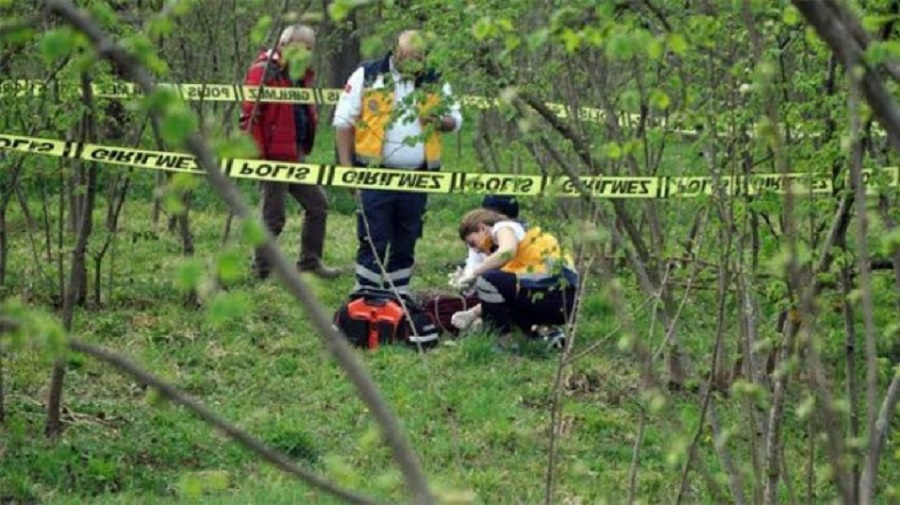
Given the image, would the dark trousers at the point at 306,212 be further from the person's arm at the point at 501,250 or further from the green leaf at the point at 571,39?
the green leaf at the point at 571,39

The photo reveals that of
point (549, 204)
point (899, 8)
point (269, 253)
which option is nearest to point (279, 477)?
point (549, 204)

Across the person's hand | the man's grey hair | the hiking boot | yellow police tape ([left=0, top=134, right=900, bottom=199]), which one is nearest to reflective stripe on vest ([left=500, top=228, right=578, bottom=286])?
yellow police tape ([left=0, top=134, right=900, bottom=199])

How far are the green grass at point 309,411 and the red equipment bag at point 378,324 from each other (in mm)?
110

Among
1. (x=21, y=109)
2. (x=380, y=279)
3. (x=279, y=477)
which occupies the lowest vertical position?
(x=279, y=477)

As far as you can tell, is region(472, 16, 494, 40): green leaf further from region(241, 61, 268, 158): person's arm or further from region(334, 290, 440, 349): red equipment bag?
region(241, 61, 268, 158): person's arm

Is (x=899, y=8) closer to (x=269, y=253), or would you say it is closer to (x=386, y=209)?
(x=269, y=253)

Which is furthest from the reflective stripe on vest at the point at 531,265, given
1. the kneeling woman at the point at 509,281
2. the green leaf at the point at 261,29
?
the green leaf at the point at 261,29

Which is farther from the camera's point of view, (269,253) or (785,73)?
(785,73)

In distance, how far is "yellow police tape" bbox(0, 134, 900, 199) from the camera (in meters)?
5.29

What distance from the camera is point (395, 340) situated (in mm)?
9117

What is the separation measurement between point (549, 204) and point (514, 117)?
0.43 metres

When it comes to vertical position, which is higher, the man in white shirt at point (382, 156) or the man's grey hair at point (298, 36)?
the man's grey hair at point (298, 36)

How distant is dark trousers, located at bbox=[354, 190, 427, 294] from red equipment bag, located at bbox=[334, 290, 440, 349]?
6.0 inches

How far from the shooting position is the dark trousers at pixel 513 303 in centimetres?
911
